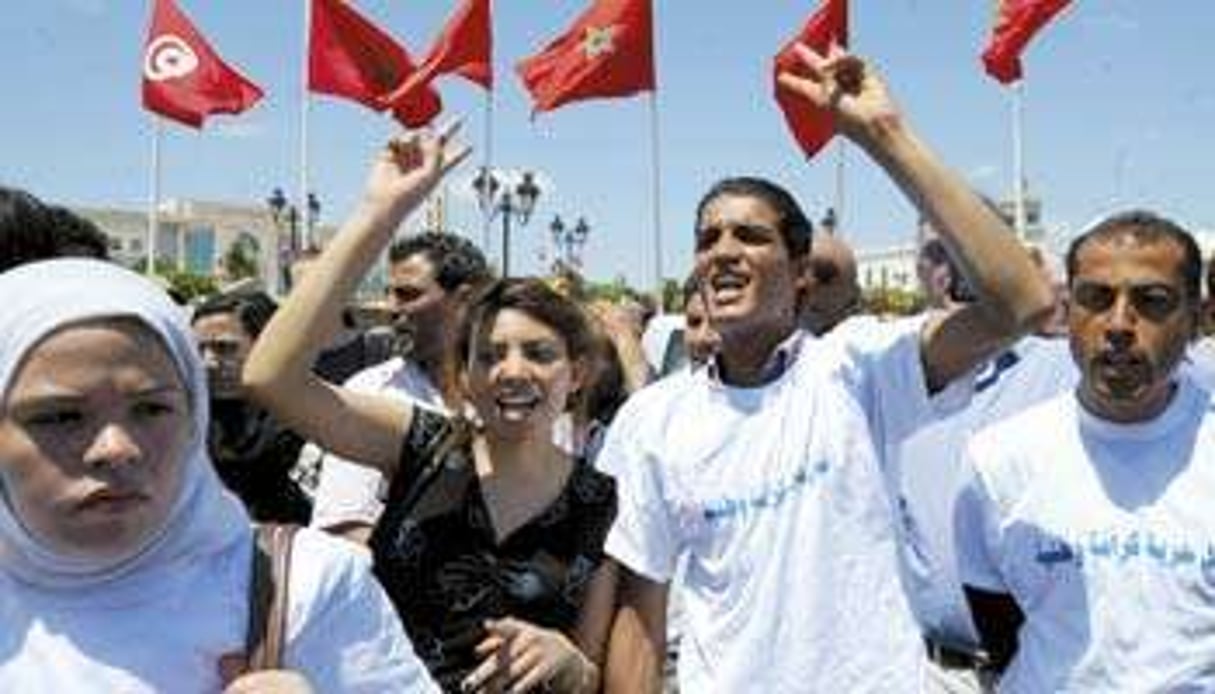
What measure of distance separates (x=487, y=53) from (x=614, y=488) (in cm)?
747

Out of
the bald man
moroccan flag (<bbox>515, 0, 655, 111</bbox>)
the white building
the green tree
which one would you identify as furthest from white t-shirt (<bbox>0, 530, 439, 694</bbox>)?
the white building

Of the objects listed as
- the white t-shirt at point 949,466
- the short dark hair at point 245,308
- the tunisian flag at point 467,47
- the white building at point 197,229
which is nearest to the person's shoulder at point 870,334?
the white t-shirt at point 949,466

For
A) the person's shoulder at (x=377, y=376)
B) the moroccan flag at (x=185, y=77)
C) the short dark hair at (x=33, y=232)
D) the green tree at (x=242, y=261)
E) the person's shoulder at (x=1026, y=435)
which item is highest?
the green tree at (x=242, y=261)

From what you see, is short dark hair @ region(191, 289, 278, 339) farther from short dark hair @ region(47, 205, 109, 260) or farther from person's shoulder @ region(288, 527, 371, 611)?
person's shoulder @ region(288, 527, 371, 611)

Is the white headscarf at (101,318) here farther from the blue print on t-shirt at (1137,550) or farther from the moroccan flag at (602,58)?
the moroccan flag at (602,58)

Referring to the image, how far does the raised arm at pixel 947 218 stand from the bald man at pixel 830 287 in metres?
2.51

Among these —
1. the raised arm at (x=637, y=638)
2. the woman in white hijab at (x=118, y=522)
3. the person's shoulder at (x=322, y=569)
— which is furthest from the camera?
the raised arm at (x=637, y=638)

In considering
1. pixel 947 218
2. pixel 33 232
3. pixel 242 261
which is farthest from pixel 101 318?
pixel 242 261

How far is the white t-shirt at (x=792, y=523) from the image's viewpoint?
326 centimetres

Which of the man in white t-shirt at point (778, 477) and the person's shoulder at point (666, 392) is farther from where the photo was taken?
the person's shoulder at point (666, 392)

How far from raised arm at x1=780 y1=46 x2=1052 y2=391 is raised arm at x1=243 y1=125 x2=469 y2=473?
0.74 metres

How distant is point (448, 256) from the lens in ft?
17.0

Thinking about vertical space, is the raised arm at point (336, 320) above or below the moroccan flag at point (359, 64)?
below

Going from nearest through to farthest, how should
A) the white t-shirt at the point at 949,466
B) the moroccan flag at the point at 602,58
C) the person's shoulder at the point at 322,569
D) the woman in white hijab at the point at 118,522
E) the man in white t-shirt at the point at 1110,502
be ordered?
the woman in white hijab at the point at 118,522 → the person's shoulder at the point at 322,569 → the man in white t-shirt at the point at 1110,502 → the white t-shirt at the point at 949,466 → the moroccan flag at the point at 602,58
